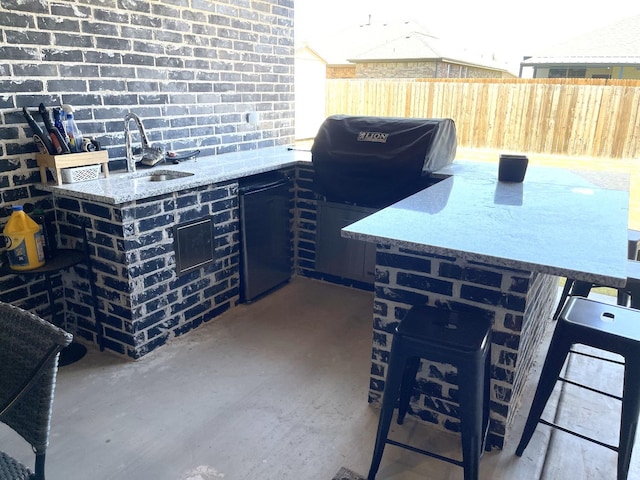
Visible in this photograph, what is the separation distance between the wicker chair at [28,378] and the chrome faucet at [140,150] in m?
1.81

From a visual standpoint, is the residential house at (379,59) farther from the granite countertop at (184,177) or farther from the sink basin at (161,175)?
the sink basin at (161,175)

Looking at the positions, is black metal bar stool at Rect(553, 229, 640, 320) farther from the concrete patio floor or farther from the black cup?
the black cup

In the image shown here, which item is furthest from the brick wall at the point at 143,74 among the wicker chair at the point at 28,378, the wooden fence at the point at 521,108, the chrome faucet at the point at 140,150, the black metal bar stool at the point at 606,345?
A: the wooden fence at the point at 521,108

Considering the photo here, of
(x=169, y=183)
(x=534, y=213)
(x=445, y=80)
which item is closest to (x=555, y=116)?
(x=445, y=80)

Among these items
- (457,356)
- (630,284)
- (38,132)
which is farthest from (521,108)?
(38,132)

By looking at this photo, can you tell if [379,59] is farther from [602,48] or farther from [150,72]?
[150,72]

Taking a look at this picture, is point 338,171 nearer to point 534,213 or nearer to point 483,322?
point 534,213

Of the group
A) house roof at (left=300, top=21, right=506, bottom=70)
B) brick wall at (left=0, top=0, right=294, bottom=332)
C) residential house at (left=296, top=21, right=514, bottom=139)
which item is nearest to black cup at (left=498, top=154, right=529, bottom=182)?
brick wall at (left=0, top=0, right=294, bottom=332)

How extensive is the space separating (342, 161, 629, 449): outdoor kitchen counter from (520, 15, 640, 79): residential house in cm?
768

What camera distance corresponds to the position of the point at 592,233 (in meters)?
1.73

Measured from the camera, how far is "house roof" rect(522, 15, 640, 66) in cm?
831

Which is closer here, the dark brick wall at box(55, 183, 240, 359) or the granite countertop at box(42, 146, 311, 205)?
the granite countertop at box(42, 146, 311, 205)

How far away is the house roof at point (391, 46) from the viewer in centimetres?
958

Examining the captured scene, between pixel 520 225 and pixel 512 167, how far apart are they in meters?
1.02
